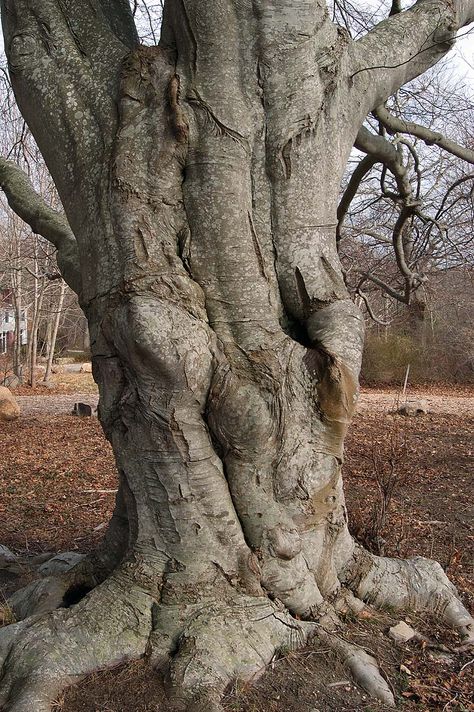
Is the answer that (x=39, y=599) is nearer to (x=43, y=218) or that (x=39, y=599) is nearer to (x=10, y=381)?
(x=43, y=218)

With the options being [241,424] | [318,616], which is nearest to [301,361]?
[241,424]

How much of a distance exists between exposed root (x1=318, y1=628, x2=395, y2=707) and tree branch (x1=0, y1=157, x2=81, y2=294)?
80.9 inches

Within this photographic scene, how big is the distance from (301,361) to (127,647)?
1421 millimetres

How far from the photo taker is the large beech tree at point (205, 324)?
268cm

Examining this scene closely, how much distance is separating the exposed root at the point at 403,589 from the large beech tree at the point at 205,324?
100mm

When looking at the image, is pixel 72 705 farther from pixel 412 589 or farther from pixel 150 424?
pixel 412 589

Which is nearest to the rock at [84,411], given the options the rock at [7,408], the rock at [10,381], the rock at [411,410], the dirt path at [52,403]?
the dirt path at [52,403]

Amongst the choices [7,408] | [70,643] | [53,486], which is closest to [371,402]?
[7,408]

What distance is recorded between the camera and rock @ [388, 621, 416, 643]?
3.02m

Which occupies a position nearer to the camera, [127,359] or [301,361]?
[127,359]

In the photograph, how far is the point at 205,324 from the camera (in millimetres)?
2822

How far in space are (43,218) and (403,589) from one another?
2944mm

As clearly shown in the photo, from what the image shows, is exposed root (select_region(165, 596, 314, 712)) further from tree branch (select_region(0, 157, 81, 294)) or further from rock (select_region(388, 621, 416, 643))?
tree branch (select_region(0, 157, 81, 294))

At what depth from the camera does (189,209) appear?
293 centimetres
